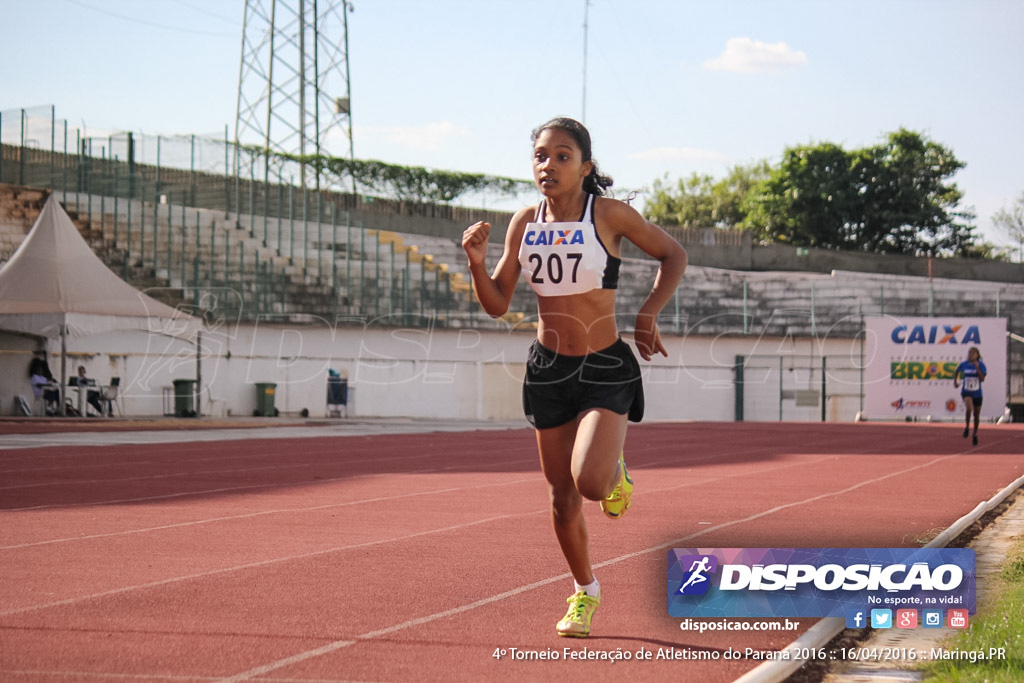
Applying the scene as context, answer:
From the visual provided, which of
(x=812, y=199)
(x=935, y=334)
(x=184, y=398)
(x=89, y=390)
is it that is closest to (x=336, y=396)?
(x=184, y=398)

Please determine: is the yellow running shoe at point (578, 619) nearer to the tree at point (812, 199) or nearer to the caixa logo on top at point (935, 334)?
the caixa logo on top at point (935, 334)

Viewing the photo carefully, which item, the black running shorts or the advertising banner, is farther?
the advertising banner

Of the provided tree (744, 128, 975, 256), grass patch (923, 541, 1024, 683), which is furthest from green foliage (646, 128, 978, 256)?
grass patch (923, 541, 1024, 683)

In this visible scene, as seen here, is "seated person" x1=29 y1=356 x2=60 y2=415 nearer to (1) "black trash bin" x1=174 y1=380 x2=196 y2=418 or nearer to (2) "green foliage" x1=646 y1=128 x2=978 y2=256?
(1) "black trash bin" x1=174 y1=380 x2=196 y2=418

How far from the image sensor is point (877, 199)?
6425 centimetres

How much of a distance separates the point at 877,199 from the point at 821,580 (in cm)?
6253

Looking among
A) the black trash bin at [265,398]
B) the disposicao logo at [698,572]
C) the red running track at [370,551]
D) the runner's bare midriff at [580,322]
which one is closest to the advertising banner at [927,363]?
the red running track at [370,551]

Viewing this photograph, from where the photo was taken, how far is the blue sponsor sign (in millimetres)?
4949

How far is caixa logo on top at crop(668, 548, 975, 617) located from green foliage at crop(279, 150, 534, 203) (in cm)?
4558

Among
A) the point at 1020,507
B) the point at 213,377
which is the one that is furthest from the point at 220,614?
the point at 213,377

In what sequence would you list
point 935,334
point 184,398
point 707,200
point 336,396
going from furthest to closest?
point 707,200 < point 935,334 < point 336,396 < point 184,398

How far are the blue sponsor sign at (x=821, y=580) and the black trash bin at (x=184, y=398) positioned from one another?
981 inches

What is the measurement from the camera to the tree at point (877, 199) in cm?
6388

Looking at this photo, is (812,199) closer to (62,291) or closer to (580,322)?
(62,291)
